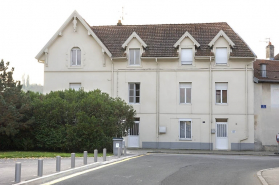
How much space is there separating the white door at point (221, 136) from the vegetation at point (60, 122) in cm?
975

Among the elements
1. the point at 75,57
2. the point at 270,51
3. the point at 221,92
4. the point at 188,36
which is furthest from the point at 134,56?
the point at 270,51

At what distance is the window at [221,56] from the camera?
34.5 metres

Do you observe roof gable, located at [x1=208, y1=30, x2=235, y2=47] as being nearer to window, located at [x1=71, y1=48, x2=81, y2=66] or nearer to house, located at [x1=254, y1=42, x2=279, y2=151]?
house, located at [x1=254, y1=42, x2=279, y2=151]

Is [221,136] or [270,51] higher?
[270,51]

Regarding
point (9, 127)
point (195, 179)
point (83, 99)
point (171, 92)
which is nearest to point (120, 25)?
point (171, 92)

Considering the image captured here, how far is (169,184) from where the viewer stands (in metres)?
12.2

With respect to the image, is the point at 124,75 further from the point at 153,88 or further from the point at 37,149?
the point at 37,149

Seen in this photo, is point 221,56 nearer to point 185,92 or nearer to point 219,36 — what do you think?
point 219,36

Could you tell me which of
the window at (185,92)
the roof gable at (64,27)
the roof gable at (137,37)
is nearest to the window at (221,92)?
the window at (185,92)

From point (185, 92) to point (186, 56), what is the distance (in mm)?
2929

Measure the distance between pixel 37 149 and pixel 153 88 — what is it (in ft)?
37.8

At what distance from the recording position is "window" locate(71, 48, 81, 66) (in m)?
35.5

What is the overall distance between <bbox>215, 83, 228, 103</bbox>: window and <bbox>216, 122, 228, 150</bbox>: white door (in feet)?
6.23

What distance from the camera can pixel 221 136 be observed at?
34.3 m
